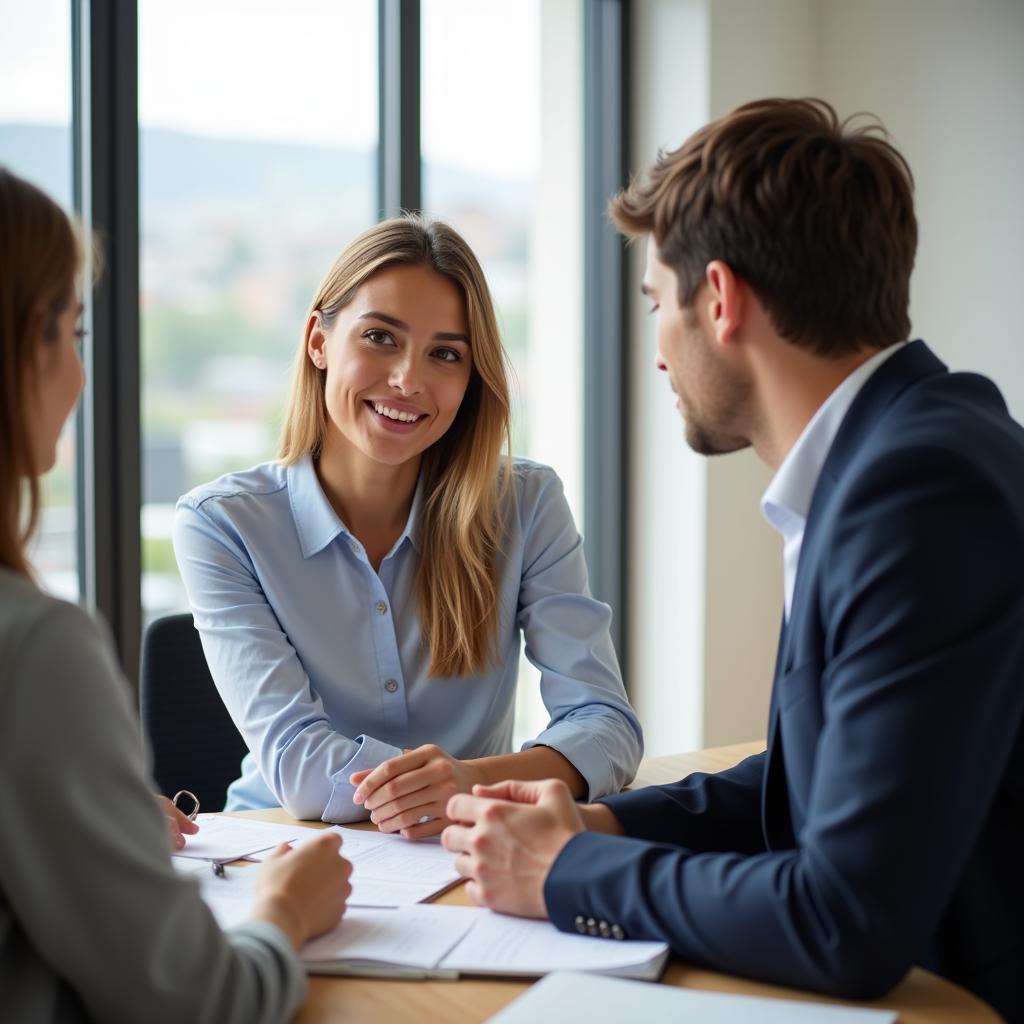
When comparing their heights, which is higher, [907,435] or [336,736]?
[907,435]

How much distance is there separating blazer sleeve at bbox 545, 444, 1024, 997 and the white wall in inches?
95.1

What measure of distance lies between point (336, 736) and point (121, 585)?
54.5 inches

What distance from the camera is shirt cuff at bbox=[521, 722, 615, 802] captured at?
1.78 meters

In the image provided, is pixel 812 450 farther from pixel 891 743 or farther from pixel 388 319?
pixel 388 319

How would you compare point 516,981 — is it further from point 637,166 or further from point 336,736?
point 637,166

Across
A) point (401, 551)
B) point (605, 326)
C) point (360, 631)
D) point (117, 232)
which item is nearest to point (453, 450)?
point (401, 551)

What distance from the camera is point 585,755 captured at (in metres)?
1.79

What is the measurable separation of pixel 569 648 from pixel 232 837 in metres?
0.67

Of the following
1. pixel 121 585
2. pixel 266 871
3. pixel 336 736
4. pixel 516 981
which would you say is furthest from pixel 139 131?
pixel 516 981

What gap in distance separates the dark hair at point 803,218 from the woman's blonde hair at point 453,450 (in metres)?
0.81

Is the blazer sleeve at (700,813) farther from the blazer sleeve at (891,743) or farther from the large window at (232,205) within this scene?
the large window at (232,205)

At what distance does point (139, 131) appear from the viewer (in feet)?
→ 9.50

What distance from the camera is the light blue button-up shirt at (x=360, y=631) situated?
187 centimetres

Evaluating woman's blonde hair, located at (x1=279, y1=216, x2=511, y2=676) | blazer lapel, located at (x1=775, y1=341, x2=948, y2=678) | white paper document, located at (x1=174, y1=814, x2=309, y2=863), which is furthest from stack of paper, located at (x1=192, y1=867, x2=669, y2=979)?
woman's blonde hair, located at (x1=279, y1=216, x2=511, y2=676)
